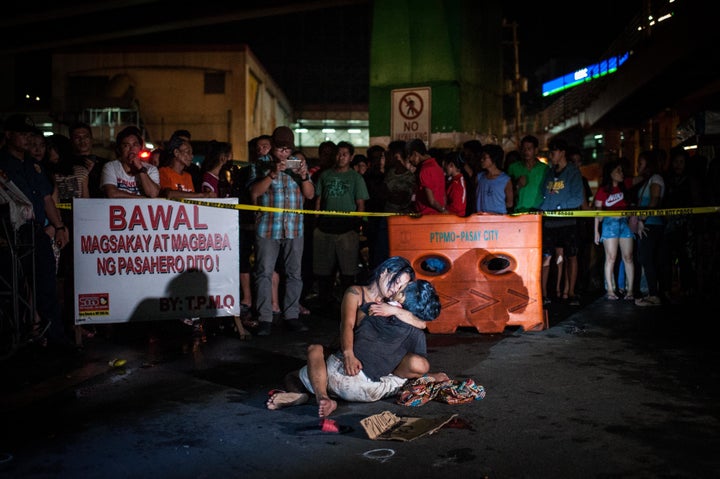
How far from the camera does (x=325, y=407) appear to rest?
476 centimetres

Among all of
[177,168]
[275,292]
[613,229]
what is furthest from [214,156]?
[613,229]

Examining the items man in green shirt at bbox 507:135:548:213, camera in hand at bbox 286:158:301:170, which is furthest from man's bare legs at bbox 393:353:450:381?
man in green shirt at bbox 507:135:548:213

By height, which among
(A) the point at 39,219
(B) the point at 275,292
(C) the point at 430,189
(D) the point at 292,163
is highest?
(D) the point at 292,163

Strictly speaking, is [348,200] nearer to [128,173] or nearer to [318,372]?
[128,173]

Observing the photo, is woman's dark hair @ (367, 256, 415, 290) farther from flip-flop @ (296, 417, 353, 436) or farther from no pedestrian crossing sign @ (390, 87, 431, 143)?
no pedestrian crossing sign @ (390, 87, 431, 143)

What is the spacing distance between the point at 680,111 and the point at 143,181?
1519 centimetres

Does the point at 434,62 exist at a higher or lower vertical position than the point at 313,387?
higher

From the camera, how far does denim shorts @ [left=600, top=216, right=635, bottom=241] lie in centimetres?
1012

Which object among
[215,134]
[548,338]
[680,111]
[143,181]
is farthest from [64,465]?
[215,134]

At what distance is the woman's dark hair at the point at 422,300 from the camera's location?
4969mm

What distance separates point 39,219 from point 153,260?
1.13 metres

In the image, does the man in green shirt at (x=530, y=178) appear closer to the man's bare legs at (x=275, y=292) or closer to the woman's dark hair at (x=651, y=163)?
the woman's dark hair at (x=651, y=163)

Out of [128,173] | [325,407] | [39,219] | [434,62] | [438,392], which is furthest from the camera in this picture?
[434,62]

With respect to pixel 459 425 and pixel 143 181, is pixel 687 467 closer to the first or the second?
pixel 459 425
